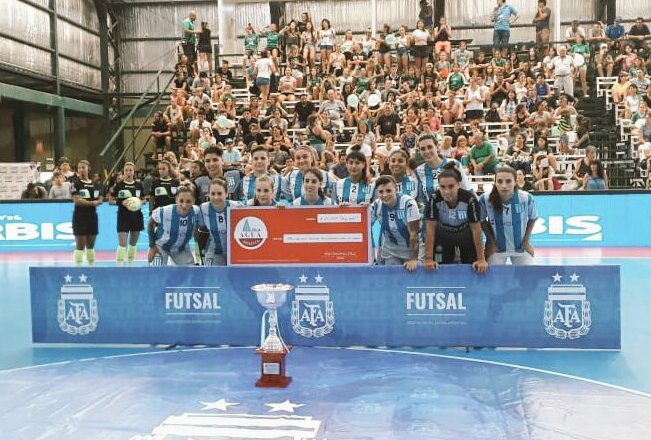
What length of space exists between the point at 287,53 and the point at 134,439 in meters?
19.9

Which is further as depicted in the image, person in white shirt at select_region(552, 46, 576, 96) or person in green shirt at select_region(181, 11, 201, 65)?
person in green shirt at select_region(181, 11, 201, 65)

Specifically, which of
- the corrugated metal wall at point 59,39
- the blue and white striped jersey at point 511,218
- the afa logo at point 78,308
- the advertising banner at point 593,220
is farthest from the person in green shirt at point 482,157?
the corrugated metal wall at point 59,39

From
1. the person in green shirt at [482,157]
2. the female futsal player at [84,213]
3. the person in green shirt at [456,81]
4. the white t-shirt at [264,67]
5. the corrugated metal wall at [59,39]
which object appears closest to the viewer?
the female futsal player at [84,213]

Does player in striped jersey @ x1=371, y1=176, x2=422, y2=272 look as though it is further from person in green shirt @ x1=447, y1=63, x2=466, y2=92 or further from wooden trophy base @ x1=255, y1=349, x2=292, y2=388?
person in green shirt @ x1=447, y1=63, x2=466, y2=92

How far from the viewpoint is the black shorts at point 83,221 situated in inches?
452

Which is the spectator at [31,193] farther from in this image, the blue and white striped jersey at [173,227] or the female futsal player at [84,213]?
the blue and white striped jersey at [173,227]

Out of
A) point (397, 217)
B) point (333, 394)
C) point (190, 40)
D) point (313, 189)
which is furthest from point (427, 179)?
point (190, 40)

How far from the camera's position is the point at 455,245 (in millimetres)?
7559

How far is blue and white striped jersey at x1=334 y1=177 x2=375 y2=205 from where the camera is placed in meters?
8.30

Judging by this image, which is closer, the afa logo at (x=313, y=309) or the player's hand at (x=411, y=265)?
the player's hand at (x=411, y=265)

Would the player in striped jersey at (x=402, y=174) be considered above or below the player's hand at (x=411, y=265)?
above

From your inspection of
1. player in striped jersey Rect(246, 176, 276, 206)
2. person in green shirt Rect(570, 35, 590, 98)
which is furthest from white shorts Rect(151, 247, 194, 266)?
person in green shirt Rect(570, 35, 590, 98)

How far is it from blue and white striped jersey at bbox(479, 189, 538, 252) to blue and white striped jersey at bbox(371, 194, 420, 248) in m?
0.72

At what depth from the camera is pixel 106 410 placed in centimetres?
557
